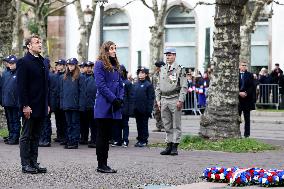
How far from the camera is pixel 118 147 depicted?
1983cm

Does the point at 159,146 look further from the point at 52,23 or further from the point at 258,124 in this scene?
the point at 52,23

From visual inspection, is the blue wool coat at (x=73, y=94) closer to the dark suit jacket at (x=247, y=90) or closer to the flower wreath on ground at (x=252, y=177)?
the dark suit jacket at (x=247, y=90)

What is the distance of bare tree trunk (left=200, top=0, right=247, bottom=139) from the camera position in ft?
64.1

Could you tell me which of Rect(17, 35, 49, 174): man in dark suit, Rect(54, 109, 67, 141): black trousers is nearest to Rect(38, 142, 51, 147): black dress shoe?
Rect(54, 109, 67, 141): black trousers

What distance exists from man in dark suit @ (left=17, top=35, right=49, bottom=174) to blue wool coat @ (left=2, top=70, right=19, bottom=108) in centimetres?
639

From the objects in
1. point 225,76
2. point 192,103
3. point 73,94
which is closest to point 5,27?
point 73,94

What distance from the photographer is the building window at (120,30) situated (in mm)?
51375

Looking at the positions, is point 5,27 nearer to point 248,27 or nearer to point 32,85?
point 32,85

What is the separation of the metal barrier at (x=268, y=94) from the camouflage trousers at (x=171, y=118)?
68.3 ft

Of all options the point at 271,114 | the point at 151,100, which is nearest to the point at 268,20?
the point at 271,114

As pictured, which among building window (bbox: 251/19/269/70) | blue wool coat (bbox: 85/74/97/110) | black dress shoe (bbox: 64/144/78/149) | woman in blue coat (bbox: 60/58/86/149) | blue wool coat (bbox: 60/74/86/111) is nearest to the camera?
black dress shoe (bbox: 64/144/78/149)

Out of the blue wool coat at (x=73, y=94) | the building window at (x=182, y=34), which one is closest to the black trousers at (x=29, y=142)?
the blue wool coat at (x=73, y=94)

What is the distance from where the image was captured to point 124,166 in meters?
15.0

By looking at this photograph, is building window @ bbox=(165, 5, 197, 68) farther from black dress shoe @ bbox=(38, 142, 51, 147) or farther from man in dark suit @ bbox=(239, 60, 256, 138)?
black dress shoe @ bbox=(38, 142, 51, 147)
